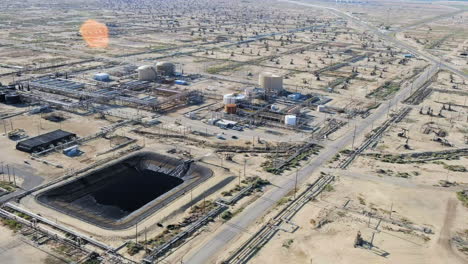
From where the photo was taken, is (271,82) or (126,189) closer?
(126,189)

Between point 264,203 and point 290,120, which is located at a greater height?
point 290,120

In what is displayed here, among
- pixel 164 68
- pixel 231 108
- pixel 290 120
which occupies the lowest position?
pixel 290 120

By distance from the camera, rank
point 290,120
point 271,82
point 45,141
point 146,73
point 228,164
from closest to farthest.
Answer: point 228,164 < point 45,141 < point 290,120 < point 271,82 < point 146,73

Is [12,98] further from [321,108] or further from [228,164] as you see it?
[321,108]

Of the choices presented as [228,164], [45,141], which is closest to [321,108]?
[228,164]

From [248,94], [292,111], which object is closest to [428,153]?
[292,111]

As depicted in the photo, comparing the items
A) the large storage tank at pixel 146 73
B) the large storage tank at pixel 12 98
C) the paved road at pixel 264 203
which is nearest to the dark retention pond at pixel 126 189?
the paved road at pixel 264 203
